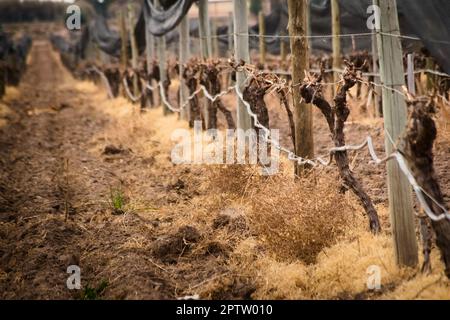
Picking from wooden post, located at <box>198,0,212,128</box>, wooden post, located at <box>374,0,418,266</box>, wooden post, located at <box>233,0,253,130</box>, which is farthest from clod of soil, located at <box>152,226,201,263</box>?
wooden post, located at <box>198,0,212,128</box>

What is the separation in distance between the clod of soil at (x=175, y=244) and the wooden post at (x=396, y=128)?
2177 millimetres

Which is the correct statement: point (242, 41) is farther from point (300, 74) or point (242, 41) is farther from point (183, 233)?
point (183, 233)

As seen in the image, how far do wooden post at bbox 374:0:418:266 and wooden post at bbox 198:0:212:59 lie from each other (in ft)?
24.7

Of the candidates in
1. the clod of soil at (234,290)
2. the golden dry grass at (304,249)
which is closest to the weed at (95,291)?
the golden dry grass at (304,249)

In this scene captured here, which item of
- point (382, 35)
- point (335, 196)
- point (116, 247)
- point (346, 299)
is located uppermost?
point (382, 35)

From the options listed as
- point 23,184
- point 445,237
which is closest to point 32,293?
point 445,237

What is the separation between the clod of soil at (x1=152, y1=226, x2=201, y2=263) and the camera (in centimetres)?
579

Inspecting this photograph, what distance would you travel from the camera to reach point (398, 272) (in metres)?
4.56

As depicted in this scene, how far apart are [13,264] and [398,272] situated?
144 inches

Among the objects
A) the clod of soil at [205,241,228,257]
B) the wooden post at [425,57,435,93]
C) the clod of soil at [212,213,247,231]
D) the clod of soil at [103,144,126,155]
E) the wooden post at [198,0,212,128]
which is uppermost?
the wooden post at [198,0,212,128]

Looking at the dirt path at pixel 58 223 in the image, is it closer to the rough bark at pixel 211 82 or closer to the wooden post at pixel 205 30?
the rough bark at pixel 211 82

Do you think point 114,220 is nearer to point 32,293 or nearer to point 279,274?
point 32,293

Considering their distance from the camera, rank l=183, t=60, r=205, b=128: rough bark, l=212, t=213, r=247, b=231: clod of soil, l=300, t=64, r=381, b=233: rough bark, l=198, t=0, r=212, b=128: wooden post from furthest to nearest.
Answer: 1. l=198, t=0, r=212, b=128: wooden post
2. l=183, t=60, r=205, b=128: rough bark
3. l=212, t=213, r=247, b=231: clod of soil
4. l=300, t=64, r=381, b=233: rough bark

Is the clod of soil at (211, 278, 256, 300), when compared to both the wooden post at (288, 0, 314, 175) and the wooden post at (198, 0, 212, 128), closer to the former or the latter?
the wooden post at (288, 0, 314, 175)
